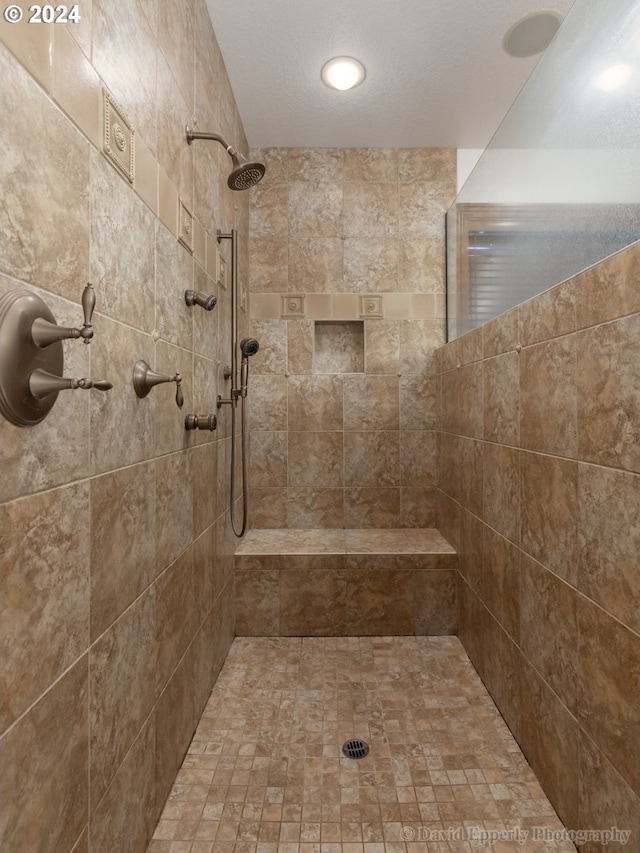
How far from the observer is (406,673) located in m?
2.05

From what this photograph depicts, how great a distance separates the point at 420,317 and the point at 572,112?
159cm

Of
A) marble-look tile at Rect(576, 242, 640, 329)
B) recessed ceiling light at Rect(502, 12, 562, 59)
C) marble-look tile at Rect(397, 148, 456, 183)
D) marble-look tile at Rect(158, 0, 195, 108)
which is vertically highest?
recessed ceiling light at Rect(502, 12, 562, 59)

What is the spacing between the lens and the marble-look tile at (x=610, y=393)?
3.21 ft

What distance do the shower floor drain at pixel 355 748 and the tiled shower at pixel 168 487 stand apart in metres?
0.12

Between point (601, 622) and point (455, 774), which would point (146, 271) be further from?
point (455, 774)

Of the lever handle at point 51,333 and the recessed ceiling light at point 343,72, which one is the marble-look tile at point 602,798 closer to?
the lever handle at point 51,333

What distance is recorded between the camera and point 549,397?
1.36m

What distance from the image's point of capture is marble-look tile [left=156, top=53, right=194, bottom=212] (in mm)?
1312

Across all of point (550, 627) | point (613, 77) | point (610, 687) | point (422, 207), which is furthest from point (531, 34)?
point (610, 687)

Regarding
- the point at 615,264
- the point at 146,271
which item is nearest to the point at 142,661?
the point at 146,271

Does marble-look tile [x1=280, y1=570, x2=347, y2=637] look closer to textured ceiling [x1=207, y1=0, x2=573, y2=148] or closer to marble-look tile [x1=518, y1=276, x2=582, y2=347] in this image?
marble-look tile [x1=518, y1=276, x2=582, y2=347]

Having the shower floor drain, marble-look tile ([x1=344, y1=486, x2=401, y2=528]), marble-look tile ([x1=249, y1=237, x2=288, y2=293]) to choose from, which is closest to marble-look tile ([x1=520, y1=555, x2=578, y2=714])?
the shower floor drain

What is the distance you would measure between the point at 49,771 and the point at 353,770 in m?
1.04

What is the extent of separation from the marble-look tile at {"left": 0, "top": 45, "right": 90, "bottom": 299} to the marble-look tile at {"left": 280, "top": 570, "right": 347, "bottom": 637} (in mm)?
1895
